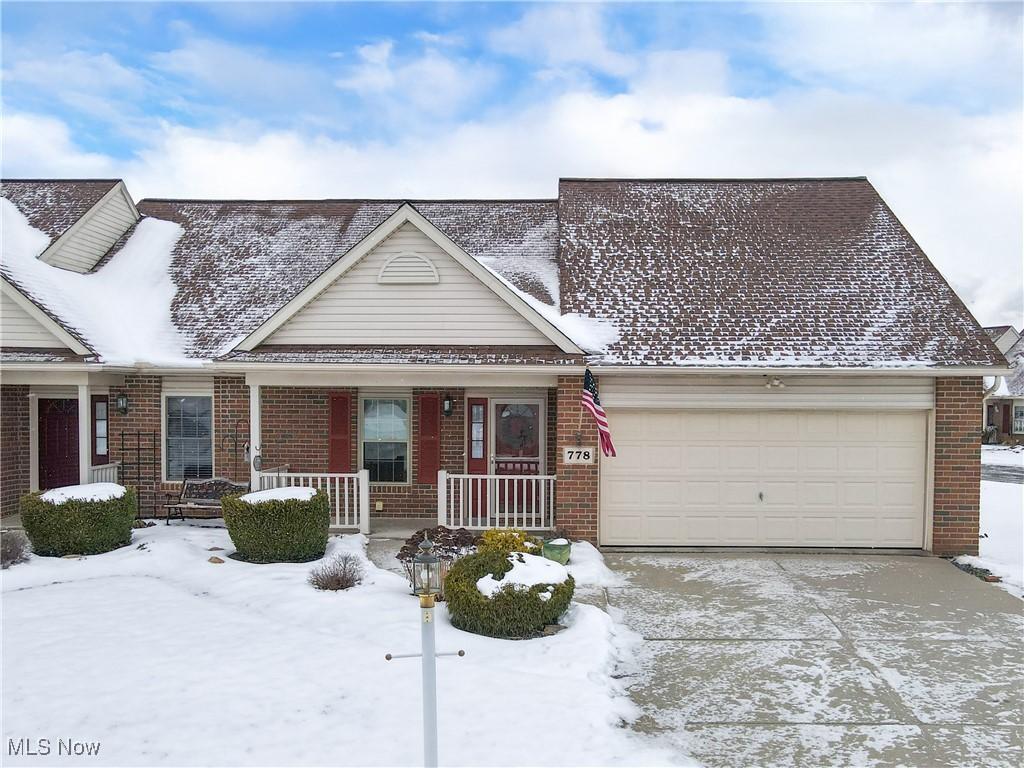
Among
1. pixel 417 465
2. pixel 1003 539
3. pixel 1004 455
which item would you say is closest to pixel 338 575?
pixel 417 465

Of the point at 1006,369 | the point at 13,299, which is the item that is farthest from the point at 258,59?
the point at 1006,369

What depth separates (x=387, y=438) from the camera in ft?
42.3

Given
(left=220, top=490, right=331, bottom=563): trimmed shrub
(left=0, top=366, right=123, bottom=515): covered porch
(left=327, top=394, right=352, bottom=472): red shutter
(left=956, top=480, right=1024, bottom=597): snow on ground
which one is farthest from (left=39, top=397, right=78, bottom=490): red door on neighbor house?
(left=956, top=480, right=1024, bottom=597): snow on ground

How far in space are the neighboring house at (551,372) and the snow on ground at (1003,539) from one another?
612mm

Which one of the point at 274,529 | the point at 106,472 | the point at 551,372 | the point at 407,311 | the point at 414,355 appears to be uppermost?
the point at 407,311

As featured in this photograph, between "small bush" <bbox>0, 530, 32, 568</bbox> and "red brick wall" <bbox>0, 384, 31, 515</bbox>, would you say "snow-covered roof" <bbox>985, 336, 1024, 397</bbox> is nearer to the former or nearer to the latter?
"red brick wall" <bbox>0, 384, 31, 515</bbox>

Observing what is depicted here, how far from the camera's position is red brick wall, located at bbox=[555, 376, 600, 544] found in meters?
10.9

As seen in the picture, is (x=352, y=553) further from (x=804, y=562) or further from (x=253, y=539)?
(x=804, y=562)

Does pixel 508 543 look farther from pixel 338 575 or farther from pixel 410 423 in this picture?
pixel 410 423

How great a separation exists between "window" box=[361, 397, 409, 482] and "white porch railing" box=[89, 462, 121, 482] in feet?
14.3

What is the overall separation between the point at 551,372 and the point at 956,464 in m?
6.36

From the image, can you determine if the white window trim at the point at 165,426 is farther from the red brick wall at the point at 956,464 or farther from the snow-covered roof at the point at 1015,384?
the snow-covered roof at the point at 1015,384

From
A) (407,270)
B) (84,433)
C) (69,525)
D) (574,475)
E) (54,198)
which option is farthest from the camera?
(54,198)

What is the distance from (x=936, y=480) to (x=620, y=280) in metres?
5.90
